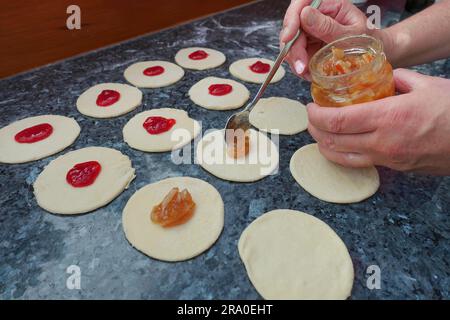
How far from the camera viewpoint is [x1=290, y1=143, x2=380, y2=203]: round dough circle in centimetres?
134

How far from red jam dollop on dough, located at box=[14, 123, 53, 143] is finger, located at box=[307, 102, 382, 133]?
4.13 feet

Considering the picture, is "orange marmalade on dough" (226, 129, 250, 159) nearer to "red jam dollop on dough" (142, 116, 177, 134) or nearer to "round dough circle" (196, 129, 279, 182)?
"round dough circle" (196, 129, 279, 182)

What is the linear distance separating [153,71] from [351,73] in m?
1.36

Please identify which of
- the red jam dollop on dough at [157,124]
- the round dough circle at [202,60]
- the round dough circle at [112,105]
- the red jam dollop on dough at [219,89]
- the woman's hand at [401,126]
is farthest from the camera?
the round dough circle at [202,60]

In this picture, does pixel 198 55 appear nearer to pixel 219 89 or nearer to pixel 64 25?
pixel 219 89

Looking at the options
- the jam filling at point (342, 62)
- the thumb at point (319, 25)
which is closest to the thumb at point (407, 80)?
the jam filling at point (342, 62)

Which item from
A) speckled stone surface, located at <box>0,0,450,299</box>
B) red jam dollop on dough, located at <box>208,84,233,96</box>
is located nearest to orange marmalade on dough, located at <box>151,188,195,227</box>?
speckled stone surface, located at <box>0,0,450,299</box>

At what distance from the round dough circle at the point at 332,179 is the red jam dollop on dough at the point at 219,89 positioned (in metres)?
0.63

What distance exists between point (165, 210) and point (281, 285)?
1.58 ft

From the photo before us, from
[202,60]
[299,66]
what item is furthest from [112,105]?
[299,66]

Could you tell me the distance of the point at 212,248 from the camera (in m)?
1.20

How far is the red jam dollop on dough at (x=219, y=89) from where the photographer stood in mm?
1910

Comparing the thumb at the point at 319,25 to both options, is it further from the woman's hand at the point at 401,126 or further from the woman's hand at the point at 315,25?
the woman's hand at the point at 401,126

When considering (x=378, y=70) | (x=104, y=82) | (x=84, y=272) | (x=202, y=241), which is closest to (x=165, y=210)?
(x=202, y=241)
